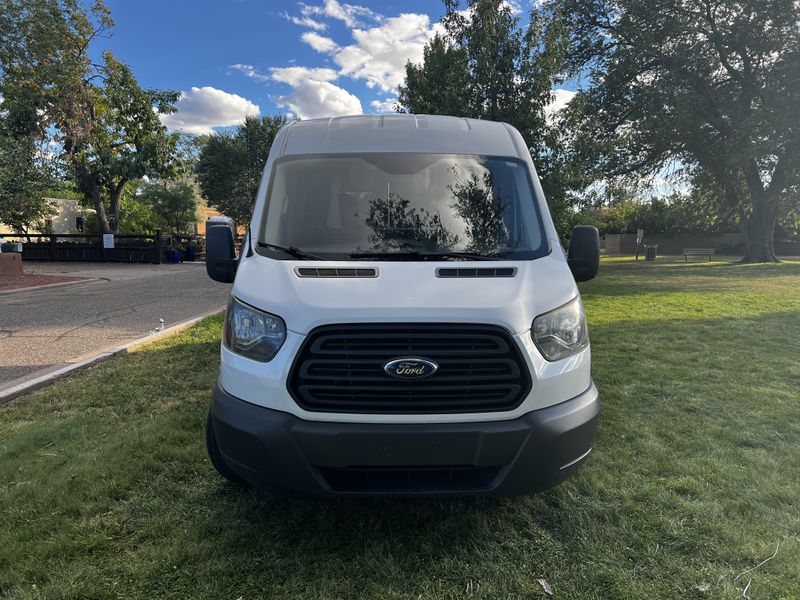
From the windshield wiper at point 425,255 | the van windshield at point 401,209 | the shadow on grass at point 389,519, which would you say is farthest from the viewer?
the van windshield at point 401,209

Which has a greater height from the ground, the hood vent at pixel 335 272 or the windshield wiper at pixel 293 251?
the windshield wiper at pixel 293 251

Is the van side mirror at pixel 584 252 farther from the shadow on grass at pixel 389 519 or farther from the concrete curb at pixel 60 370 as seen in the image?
the concrete curb at pixel 60 370

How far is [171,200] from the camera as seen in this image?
41.2m

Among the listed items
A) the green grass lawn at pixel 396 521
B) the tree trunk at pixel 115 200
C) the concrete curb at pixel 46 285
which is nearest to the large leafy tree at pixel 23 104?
the concrete curb at pixel 46 285

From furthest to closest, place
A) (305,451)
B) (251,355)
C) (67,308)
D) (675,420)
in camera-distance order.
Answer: (67,308) → (675,420) → (251,355) → (305,451)

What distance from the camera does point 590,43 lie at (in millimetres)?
20125

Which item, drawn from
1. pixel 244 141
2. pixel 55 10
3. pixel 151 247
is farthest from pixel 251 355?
pixel 244 141

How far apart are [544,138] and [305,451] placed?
400 inches

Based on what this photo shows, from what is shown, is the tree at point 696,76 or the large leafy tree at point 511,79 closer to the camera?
the large leafy tree at point 511,79

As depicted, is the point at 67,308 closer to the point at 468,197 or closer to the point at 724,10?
the point at 468,197

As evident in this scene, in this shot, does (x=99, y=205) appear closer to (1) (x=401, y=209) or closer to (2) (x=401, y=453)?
(1) (x=401, y=209)

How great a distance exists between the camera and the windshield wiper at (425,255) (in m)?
2.94

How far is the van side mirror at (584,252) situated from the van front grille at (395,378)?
1330mm

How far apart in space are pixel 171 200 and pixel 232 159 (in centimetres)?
589
